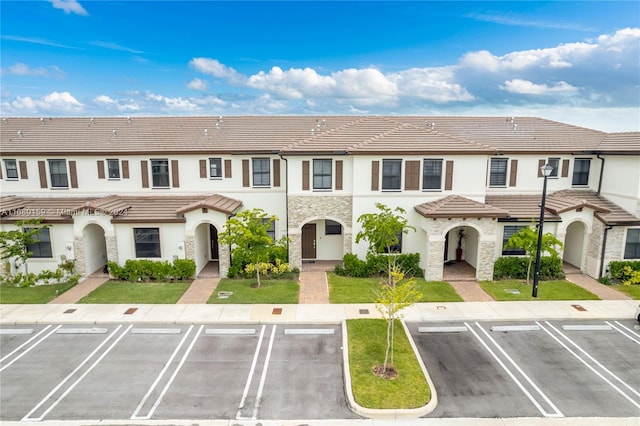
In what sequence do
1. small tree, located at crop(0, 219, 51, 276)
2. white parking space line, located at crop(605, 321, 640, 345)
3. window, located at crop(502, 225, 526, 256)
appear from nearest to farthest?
1. white parking space line, located at crop(605, 321, 640, 345)
2. small tree, located at crop(0, 219, 51, 276)
3. window, located at crop(502, 225, 526, 256)

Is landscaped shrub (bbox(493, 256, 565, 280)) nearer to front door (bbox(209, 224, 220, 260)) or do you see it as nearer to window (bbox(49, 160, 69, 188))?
front door (bbox(209, 224, 220, 260))

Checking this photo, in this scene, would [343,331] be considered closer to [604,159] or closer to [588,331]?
[588,331]

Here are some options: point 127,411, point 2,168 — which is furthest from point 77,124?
point 127,411

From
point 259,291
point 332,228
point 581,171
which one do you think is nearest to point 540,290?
point 581,171

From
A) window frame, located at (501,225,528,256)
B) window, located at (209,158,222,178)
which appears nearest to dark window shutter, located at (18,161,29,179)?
window, located at (209,158,222,178)

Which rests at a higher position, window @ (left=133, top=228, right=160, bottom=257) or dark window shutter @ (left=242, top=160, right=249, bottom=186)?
dark window shutter @ (left=242, top=160, right=249, bottom=186)
